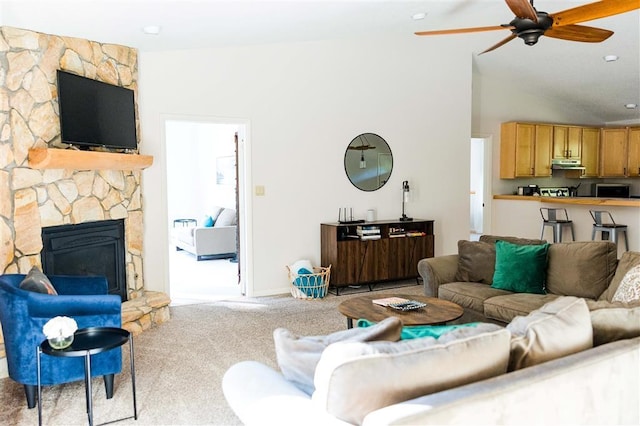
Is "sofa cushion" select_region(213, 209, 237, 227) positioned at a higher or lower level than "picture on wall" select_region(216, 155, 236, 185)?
lower

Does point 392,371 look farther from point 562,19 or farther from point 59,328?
point 562,19

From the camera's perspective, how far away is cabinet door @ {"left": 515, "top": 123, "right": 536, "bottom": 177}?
28.0ft

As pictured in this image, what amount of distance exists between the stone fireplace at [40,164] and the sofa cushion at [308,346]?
266 cm

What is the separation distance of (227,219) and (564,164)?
5.92m

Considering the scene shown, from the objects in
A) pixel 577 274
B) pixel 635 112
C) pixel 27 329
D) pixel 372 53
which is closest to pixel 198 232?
pixel 372 53

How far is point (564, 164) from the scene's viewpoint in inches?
356

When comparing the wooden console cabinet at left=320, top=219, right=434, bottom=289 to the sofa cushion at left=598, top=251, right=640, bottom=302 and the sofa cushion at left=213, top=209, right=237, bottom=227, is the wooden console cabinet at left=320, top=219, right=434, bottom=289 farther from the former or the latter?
the sofa cushion at left=598, top=251, right=640, bottom=302

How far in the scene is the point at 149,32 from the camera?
4430mm

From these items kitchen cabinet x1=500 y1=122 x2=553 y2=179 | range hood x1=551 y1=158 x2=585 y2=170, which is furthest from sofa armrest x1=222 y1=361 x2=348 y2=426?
range hood x1=551 y1=158 x2=585 y2=170

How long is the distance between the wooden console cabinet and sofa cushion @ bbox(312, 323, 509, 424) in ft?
14.4

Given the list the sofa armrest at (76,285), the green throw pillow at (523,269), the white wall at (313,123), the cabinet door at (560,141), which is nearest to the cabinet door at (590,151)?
the cabinet door at (560,141)

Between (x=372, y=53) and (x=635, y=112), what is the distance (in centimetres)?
562

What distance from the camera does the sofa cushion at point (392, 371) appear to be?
1495 millimetres

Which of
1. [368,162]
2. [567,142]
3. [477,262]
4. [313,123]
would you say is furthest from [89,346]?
[567,142]
